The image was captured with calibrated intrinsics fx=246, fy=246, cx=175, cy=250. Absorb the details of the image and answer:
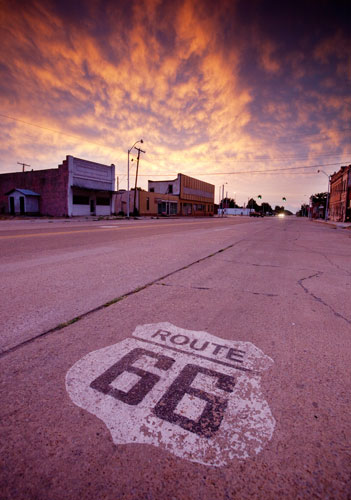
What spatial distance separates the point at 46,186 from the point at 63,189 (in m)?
3.48

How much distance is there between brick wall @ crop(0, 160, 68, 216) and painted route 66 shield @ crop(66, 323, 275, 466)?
33090 millimetres

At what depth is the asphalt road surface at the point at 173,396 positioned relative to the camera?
1049 millimetres

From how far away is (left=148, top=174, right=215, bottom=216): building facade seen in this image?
2309 inches

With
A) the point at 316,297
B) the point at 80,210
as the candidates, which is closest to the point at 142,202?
the point at 80,210

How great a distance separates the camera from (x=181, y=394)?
1522mm

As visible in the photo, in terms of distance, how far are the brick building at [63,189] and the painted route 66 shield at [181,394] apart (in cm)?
3271

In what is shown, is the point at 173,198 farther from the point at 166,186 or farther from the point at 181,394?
the point at 181,394

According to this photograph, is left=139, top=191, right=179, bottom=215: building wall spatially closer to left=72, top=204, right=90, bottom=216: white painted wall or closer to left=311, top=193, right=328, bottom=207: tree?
left=72, top=204, right=90, bottom=216: white painted wall

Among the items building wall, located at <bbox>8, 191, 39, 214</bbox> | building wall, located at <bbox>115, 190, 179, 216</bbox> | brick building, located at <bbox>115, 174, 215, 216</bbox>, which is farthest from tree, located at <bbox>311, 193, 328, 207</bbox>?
building wall, located at <bbox>8, 191, 39, 214</bbox>

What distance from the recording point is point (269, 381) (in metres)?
1.67

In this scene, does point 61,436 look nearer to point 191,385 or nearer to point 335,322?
point 191,385

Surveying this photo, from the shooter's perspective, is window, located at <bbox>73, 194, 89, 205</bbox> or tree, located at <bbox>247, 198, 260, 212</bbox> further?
tree, located at <bbox>247, 198, 260, 212</bbox>

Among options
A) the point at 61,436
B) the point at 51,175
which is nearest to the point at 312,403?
the point at 61,436

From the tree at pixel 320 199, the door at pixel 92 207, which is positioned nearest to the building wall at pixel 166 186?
the door at pixel 92 207
